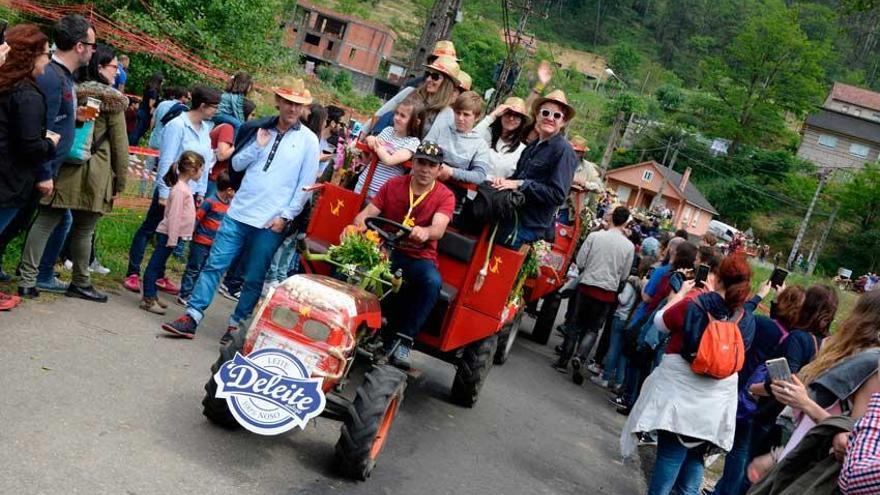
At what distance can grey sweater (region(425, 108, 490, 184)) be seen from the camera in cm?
856

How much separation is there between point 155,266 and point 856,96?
123m

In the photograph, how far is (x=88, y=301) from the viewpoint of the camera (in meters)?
8.69

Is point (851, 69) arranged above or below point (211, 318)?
above

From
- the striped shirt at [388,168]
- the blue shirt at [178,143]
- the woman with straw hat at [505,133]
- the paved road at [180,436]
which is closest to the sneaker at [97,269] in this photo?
the paved road at [180,436]

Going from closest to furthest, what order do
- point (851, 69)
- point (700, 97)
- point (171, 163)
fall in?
point (171, 163)
point (700, 97)
point (851, 69)

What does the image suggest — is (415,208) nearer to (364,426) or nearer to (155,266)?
(364,426)

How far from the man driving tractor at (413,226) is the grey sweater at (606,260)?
551cm

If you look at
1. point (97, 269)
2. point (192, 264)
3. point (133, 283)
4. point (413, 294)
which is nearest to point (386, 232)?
point (413, 294)

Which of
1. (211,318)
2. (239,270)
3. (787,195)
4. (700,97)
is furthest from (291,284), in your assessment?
(700,97)

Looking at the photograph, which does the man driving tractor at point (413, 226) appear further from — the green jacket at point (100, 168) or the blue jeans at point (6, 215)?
the blue jeans at point (6, 215)

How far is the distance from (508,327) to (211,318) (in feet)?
12.5

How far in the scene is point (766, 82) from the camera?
94.4m

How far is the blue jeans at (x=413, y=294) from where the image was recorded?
7848mm

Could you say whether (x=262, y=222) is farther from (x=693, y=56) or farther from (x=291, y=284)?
(x=693, y=56)
